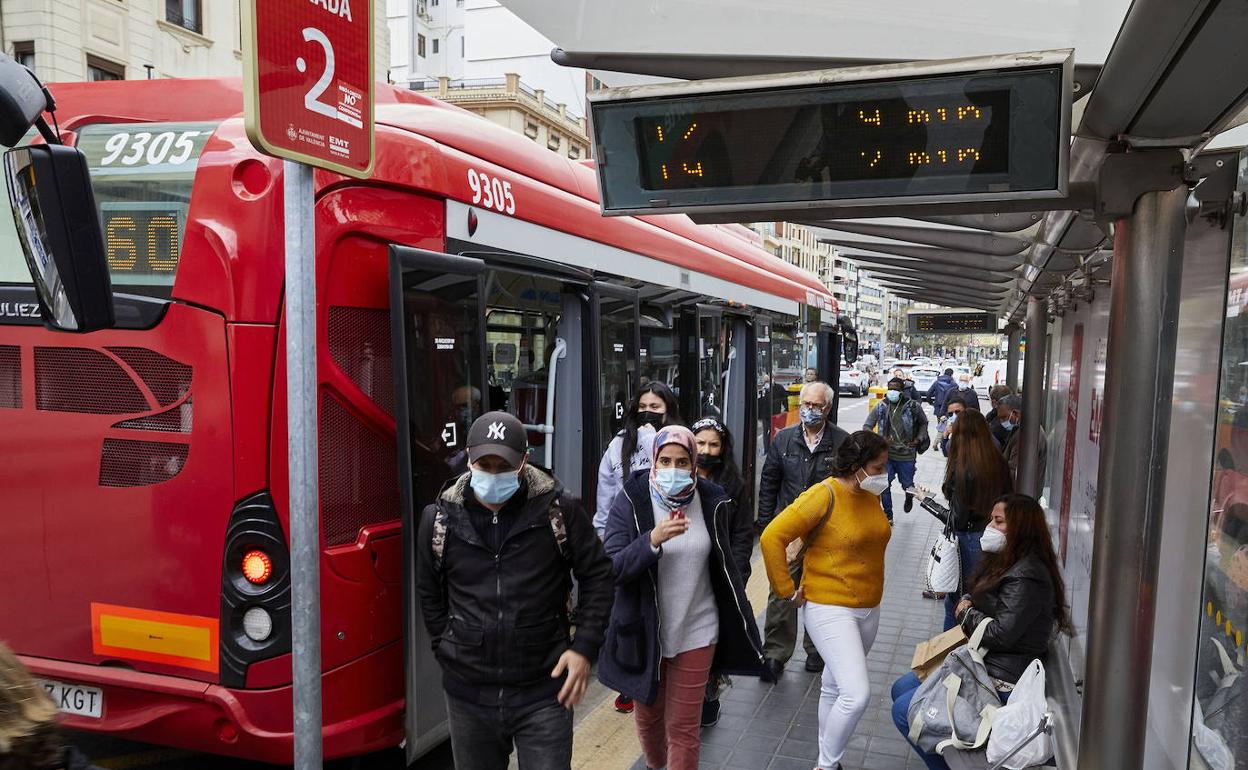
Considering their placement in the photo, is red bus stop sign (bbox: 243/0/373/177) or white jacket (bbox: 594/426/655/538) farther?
white jacket (bbox: 594/426/655/538)

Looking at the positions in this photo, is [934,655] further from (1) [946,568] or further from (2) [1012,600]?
(1) [946,568]

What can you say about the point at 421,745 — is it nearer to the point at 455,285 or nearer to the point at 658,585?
the point at 658,585

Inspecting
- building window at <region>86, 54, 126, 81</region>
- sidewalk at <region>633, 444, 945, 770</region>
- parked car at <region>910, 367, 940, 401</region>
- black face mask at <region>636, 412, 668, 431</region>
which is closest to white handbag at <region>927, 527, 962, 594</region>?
sidewalk at <region>633, 444, 945, 770</region>

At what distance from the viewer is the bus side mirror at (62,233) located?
103 inches

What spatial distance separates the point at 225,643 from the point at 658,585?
173 cm

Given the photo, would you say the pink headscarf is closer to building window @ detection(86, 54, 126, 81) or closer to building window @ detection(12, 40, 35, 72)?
building window @ detection(12, 40, 35, 72)

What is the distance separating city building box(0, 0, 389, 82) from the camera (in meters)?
20.8

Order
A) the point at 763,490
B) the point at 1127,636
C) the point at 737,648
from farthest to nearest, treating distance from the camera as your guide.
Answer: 1. the point at 763,490
2. the point at 737,648
3. the point at 1127,636

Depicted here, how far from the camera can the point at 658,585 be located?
4.08 meters

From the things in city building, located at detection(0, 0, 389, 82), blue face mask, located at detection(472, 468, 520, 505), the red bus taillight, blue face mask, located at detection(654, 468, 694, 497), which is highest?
city building, located at detection(0, 0, 389, 82)

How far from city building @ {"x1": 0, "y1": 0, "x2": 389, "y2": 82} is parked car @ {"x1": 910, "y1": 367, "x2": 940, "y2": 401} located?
2469 centimetres

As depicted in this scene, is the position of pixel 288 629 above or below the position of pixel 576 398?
below

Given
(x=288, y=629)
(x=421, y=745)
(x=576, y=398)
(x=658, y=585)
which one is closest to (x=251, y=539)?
(x=288, y=629)

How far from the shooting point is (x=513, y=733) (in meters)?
3.44
